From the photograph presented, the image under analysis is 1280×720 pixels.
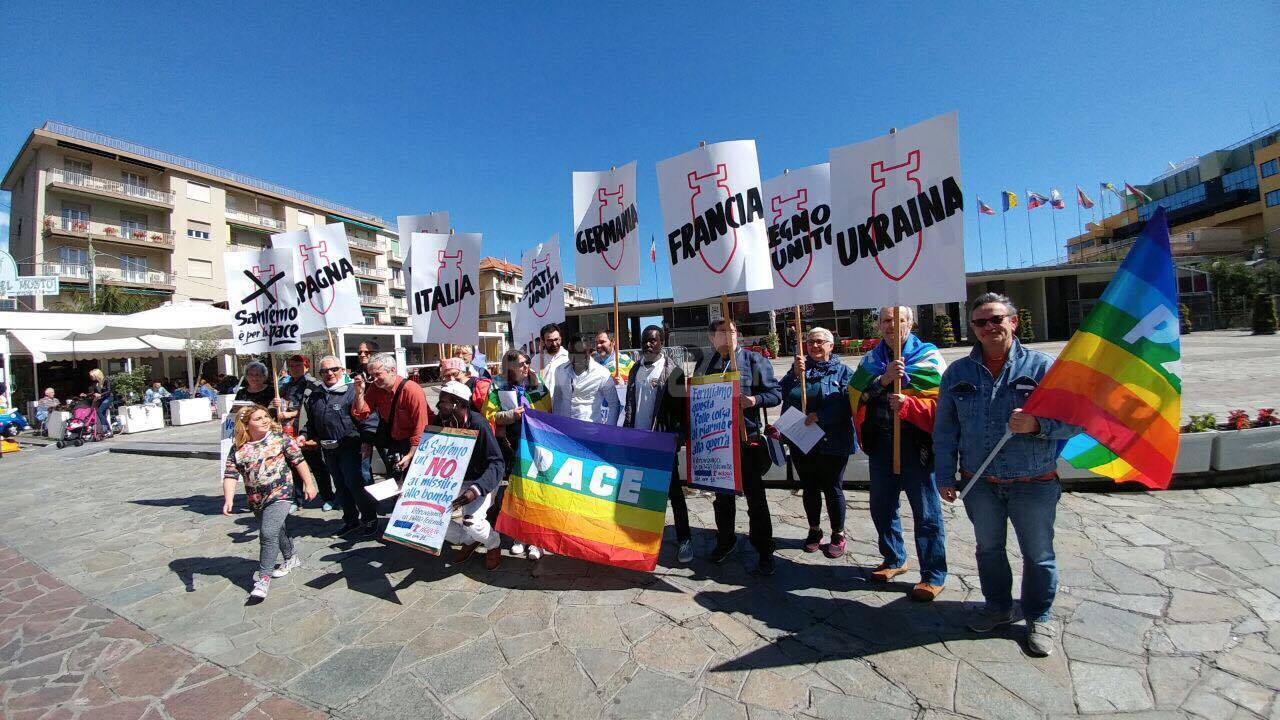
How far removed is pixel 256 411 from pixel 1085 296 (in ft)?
127

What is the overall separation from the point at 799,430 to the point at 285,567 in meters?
4.57

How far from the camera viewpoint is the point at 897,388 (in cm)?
326

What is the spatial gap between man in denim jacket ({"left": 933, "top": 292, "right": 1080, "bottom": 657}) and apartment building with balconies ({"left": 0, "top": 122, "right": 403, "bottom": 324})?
37194 mm

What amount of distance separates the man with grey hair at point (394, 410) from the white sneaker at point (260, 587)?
47.0 inches

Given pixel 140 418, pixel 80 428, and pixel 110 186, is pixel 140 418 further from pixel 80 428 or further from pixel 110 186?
pixel 110 186

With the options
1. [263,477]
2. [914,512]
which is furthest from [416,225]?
[914,512]

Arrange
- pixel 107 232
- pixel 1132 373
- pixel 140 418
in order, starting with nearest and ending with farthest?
pixel 1132 373, pixel 140 418, pixel 107 232

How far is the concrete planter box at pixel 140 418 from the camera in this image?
14.6 m

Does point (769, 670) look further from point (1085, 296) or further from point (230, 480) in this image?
point (1085, 296)

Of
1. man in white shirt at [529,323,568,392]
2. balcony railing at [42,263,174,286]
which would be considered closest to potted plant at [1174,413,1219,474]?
man in white shirt at [529,323,568,392]

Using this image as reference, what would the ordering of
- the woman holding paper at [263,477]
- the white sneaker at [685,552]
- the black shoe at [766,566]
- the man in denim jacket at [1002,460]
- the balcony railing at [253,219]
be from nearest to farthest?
1. the man in denim jacket at [1002,460]
2. the black shoe at [766,566]
3. the woman holding paper at [263,477]
4. the white sneaker at [685,552]
5. the balcony railing at [253,219]

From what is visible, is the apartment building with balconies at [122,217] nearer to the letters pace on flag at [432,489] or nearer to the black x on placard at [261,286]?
the black x on placard at [261,286]

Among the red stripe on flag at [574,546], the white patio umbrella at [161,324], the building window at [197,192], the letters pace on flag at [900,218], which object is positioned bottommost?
the red stripe on flag at [574,546]

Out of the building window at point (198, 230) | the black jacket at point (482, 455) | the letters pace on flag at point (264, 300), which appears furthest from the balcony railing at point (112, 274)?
the black jacket at point (482, 455)
